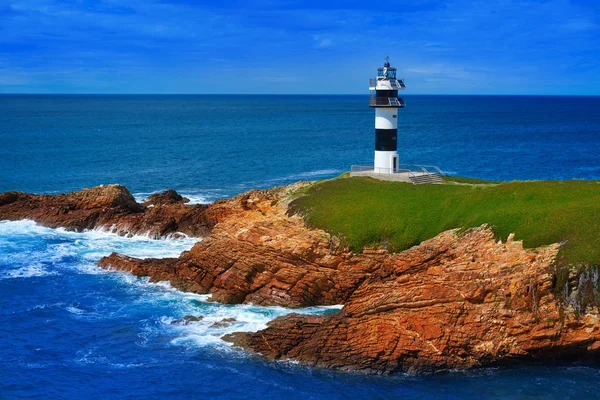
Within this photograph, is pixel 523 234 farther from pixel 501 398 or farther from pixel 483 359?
pixel 501 398

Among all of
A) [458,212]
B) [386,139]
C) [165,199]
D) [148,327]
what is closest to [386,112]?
[386,139]

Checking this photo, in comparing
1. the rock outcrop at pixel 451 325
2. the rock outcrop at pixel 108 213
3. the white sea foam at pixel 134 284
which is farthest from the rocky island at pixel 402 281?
the rock outcrop at pixel 108 213

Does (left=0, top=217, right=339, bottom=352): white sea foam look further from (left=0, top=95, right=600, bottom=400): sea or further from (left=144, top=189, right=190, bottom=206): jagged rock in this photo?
(left=144, top=189, right=190, bottom=206): jagged rock

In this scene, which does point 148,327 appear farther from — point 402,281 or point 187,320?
point 402,281

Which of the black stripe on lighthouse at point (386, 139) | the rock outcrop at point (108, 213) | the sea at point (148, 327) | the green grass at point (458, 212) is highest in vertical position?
the black stripe on lighthouse at point (386, 139)

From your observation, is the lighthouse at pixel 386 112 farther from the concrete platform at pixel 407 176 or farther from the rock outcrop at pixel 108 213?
the rock outcrop at pixel 108 213

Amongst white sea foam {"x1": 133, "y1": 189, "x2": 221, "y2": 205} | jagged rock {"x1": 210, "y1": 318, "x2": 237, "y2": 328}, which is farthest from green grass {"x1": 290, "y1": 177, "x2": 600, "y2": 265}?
white sea foam {"x1": 133, "y1": 189, "x2": 221, "y2": 205}
